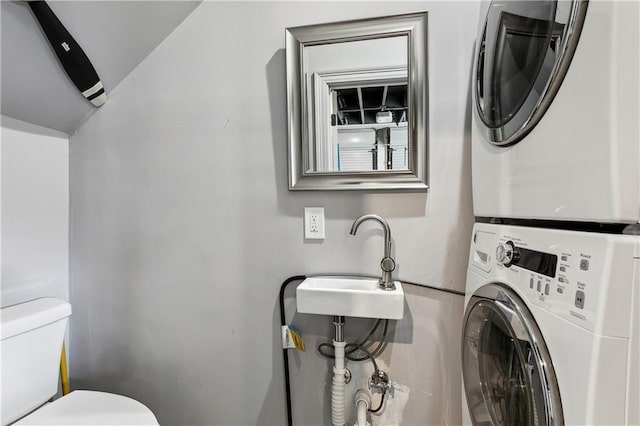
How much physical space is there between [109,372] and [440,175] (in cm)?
166

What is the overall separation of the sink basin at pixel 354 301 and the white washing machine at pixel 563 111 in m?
0.40

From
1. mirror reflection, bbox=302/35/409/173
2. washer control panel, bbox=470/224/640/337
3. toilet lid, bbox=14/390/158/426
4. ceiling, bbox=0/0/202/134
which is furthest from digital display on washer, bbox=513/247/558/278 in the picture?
ceiling, bbox=0/0/202/134

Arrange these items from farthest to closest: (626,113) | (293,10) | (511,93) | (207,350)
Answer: (207,350) → (293,10) → (511,93) → (626,113)

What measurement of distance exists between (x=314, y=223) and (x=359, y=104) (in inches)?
18.8

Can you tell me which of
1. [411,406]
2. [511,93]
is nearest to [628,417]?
[511,93]

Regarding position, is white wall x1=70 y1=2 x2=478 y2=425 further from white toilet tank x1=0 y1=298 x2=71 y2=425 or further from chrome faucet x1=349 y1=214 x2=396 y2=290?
white toilet tank x1=0 y1=298 x2=71 y2=425

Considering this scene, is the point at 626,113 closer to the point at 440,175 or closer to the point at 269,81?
the point at 440,175

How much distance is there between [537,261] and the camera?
61 centimetres

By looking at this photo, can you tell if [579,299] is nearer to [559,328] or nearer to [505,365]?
[559,328]

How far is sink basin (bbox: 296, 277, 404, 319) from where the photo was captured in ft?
3.12

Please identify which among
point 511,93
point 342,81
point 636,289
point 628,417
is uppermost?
point 342,81

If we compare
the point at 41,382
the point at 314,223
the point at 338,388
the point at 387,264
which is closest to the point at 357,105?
the point at 314,223

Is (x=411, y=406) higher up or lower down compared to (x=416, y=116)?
lower down

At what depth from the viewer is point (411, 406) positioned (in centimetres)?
109
